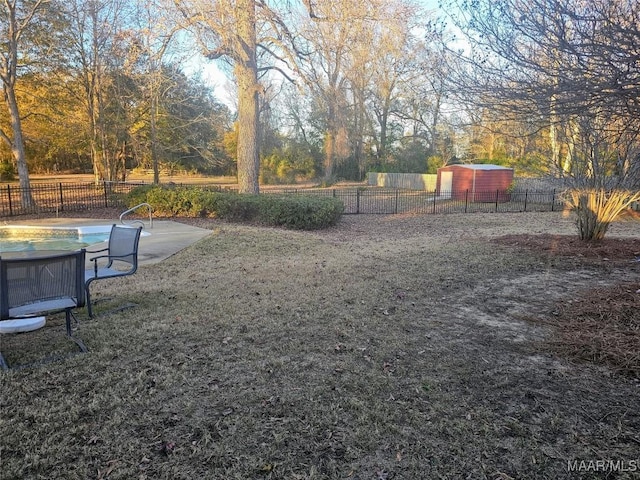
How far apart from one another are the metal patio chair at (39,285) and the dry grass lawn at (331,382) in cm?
39

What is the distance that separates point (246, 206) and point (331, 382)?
924 cm

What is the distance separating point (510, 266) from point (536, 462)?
4886 mm

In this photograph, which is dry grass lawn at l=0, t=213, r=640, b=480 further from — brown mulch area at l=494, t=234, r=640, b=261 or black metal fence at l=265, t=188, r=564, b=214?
black metal fence at l=265, t=188, r=564, b=214

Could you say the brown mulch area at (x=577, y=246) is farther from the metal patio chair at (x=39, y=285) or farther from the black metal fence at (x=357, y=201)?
the metal patio chair at (x=39, y=285)

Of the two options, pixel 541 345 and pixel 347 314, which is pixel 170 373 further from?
pixel 541 345

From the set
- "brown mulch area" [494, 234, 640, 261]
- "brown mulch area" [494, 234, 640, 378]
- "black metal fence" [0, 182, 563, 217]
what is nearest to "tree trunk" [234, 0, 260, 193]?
"black metal fence" [0, 182, 563, 217]

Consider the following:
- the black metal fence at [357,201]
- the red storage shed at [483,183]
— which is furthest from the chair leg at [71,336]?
the red storage shed at [483,183]

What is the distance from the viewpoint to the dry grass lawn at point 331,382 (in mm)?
2088

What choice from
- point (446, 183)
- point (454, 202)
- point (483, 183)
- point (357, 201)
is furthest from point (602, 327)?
point (446, 183)

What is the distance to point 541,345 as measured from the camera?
11.5 feet

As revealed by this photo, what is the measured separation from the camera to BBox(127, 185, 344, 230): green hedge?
433 inches

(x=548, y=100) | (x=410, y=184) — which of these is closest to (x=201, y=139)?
(x=410, y=184)

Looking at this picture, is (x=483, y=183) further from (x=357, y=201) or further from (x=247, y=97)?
(x=247, y=97)

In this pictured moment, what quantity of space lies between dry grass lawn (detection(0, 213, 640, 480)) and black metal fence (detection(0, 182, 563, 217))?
9.04 m
